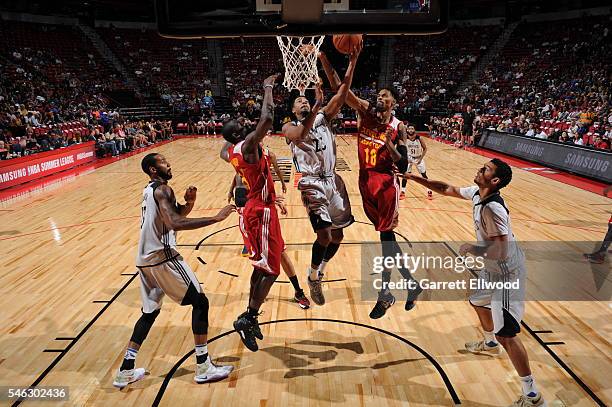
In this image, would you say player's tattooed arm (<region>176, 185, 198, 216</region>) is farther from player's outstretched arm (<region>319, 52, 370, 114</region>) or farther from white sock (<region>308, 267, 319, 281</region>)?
white sock (<region>308, 267, 319, 281</region>)

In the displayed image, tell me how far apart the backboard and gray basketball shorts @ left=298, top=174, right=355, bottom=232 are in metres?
1.90

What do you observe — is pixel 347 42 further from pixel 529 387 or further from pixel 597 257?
pixel 597 257

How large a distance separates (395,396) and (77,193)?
10.00 meters

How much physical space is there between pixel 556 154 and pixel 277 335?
39.7ft

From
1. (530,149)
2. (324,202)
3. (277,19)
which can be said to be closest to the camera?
(277,19)

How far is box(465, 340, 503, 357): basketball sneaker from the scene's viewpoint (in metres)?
4.37

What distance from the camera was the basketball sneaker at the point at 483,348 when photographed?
4.37 meters

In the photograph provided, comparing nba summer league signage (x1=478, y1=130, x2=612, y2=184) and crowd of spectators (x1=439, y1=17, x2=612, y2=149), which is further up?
crowd of spectators (x1=439, y1=17, x2=612, y2=149)

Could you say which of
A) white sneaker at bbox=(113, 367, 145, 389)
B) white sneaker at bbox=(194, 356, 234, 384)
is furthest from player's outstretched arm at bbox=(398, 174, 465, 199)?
white sneaker at bbox=(113, 367, 145, 389)

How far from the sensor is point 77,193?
37.8 ft

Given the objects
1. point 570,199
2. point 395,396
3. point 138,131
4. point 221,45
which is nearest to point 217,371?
point 395,396

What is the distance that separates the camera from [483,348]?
4387mm

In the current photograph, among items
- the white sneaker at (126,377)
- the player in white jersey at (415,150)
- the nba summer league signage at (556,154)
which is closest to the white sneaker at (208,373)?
the white sneaker at (126,377)

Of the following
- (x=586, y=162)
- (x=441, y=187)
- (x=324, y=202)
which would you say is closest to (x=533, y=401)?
(x=441, y=187)
